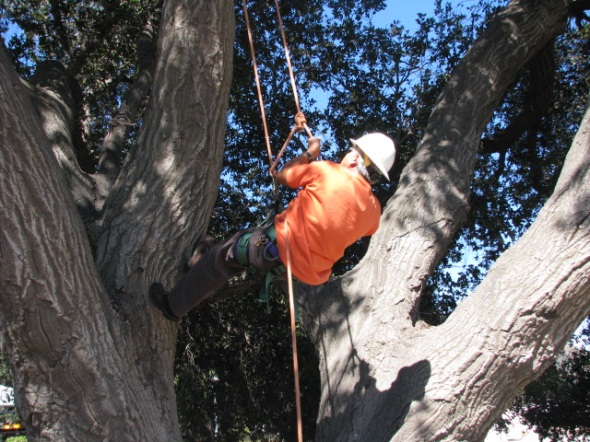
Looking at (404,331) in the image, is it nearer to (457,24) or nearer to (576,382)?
(457,24)

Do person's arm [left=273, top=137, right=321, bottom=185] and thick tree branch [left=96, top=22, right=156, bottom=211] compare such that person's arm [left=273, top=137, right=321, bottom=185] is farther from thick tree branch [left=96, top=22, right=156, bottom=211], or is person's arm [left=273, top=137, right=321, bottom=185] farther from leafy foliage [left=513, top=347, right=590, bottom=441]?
leafy foliage [left=513, top=347, right=590, bottom=441]

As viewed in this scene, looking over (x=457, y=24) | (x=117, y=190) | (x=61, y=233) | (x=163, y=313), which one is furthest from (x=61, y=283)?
(x=457, y=24)

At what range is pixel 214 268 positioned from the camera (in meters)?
3.42

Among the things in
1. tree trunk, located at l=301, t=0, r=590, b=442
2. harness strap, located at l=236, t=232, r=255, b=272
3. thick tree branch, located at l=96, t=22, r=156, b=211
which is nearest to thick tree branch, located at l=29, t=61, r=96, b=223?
thick tree branch, located at l=96, t=22, r=156, b=211

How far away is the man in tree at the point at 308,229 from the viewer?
10.5 feet

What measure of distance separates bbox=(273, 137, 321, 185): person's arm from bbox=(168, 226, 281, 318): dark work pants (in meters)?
0.30

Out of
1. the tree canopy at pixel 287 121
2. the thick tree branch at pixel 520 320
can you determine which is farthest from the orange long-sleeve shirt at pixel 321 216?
the tree canopy at pixel 287 121

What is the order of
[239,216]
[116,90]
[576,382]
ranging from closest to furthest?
[239,216]
[116,90]
[576,382]

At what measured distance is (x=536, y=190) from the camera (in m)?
8.50

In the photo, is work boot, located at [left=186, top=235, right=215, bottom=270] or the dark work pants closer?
the dark work pants

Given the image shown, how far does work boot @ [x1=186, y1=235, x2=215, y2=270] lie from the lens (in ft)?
12.1

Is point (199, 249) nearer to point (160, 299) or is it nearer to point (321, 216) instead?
point (160, 299)

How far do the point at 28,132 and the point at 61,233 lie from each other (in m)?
0.48

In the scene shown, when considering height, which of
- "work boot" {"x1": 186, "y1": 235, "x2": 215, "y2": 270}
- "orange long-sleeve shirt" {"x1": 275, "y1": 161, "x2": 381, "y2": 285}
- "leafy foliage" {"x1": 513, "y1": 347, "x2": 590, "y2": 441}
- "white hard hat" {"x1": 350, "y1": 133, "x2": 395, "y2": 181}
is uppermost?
"work boot" {"x1": 186, "y1": 235, "x2": 215, "y2": 270}
